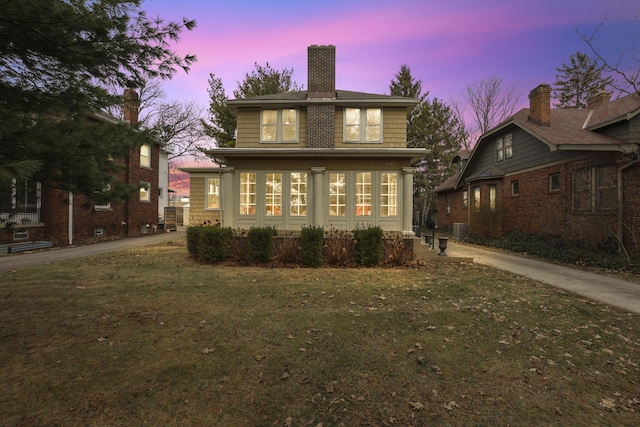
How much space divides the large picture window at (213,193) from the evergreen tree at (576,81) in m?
36.2

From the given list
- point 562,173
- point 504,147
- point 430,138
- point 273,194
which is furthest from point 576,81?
point 273,194

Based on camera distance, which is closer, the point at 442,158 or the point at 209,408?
the point at 209,408

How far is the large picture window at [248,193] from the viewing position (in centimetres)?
1170

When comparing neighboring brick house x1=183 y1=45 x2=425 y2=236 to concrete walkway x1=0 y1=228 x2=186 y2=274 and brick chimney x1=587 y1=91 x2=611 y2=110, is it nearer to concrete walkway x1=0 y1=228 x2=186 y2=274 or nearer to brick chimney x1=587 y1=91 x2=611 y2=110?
concrete walkway x1=0 y1=228 x2=186 y2=274

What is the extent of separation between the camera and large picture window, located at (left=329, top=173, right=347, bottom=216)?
452 inches

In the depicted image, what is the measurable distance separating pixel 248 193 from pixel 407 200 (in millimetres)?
6019

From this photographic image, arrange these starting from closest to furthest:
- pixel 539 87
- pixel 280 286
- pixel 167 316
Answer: pixel 167 316 < pixel 280 286 < pixel 539 87

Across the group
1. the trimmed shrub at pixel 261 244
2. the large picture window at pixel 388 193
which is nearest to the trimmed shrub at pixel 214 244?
the trimmed shrub at pixel 261 244

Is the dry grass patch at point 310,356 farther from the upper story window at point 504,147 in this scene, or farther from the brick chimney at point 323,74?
the upper story window at point 504,147

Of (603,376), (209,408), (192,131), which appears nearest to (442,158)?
(192,131)

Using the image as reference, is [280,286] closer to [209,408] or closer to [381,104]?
[209,408]

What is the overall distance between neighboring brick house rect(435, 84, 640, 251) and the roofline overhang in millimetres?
6001

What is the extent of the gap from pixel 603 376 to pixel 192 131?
112ft

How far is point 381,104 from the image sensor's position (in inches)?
479
